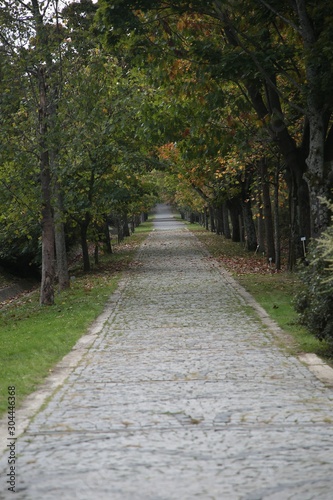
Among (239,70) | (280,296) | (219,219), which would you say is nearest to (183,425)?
(239,70)

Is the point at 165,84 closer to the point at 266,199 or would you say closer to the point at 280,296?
the point at 280,296

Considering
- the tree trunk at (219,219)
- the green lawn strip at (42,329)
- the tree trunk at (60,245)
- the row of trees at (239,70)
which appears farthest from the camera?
the tree trunk at (219,219)

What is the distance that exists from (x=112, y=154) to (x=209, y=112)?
27.8ft

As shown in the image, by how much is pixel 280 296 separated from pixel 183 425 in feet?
35.6

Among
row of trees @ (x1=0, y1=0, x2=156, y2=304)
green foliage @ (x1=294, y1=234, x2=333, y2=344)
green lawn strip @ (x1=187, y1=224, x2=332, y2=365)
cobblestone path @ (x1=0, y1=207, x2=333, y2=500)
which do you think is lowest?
green lawn strip @ (x1=187, y1=224, x2=332, y2=365)

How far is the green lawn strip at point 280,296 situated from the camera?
1111 centimetres

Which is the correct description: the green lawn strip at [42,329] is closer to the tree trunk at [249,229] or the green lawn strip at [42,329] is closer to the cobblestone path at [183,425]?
the cobblestone path at [183,425]

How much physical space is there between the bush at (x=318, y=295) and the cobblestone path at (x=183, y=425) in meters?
0.58

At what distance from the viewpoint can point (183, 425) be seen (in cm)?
685

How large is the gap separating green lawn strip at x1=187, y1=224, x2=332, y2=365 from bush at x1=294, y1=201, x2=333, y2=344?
0.38 m

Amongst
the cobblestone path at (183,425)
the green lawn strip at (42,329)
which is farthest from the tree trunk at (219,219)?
the cobblestone path at (183,425)

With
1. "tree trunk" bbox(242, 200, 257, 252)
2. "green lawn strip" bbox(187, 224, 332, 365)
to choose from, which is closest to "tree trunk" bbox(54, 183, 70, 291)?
"green lawn strip" bbox(187, 224, 332, 365)

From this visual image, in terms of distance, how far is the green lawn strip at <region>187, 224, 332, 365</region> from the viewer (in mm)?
11109

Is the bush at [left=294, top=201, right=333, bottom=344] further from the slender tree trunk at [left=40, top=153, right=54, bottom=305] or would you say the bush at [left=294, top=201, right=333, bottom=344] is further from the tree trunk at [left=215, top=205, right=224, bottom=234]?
the tree trunk at [left=215, top=205, right=224, bottom=234]
